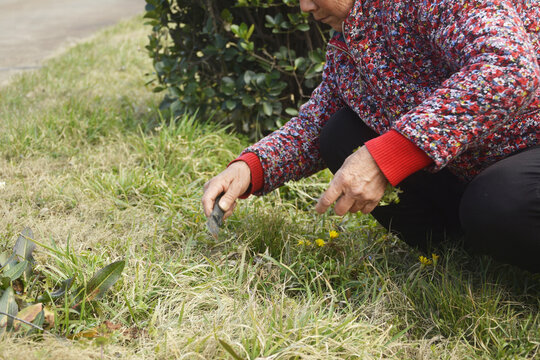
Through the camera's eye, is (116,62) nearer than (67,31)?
Yes

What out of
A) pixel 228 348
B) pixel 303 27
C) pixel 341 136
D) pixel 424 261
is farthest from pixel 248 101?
pixel 228 348

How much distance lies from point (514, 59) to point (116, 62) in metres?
4.23

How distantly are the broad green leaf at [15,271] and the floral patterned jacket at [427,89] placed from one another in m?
0.75

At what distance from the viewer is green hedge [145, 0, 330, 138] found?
303 cm

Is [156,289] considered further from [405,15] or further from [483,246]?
[405,15]

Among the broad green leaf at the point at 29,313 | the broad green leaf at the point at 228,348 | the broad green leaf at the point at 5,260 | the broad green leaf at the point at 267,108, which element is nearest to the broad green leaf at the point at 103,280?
the broad green leaf at the point at 29,313

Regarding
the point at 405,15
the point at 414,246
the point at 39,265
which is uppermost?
the point at 405,15

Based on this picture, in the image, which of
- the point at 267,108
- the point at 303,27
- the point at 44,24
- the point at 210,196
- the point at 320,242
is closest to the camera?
the point at 210,196

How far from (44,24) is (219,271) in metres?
6.44

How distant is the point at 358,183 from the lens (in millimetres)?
1495

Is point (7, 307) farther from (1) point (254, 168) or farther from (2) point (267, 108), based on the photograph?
(2) point (267, 108)

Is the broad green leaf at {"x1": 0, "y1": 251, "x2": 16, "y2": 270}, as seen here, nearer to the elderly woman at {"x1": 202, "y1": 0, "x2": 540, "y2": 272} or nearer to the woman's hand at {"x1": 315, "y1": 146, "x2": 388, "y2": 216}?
the elderly woman at {"x1": 202, "y1": 0, "x2": 540, "y2": 272}

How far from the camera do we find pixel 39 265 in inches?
73.7

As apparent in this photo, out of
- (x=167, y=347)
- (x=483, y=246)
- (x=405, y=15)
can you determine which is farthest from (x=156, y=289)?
(x=405, y=15)
